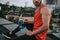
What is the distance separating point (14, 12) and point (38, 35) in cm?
343

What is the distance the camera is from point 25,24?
165cm

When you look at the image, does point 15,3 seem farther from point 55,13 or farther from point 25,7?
point 55,13

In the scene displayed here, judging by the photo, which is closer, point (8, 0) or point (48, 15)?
point (48, 15)

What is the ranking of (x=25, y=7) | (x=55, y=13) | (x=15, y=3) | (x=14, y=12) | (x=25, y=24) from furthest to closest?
(x=15, y=3) < (x=25, y=7) < (x=14, y=12) < (x=55, y=13) < (x=25, y=24)

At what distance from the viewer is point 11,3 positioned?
5477 millimetres

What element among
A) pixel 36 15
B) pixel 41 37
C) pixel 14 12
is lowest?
pixel 14 12

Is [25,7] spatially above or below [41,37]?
below

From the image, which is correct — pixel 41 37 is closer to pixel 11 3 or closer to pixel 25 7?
pixel 25 7

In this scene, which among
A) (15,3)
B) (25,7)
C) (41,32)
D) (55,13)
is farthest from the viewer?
(15,3)

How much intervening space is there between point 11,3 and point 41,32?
13.9 feet

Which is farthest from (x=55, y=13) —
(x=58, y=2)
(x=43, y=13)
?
(x=43, y=13)

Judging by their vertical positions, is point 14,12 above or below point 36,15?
below

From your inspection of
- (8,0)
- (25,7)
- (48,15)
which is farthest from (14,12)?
(48,15)

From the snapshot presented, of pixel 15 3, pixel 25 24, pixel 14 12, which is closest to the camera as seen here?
pixel 25 24
